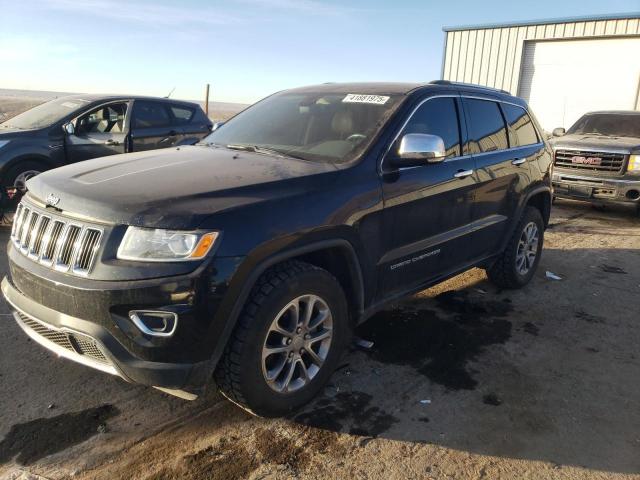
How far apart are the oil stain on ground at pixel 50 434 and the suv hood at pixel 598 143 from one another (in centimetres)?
→ 860

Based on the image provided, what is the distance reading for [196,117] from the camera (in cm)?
925

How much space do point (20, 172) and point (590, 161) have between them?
28.8 ft

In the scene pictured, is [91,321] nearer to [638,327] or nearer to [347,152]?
[347,152]

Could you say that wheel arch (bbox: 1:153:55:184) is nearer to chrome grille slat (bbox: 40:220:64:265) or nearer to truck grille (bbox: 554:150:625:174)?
chrome grille slat (bbox: 40:220:64:265)

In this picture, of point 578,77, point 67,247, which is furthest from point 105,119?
point 578,77

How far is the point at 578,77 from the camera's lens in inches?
653

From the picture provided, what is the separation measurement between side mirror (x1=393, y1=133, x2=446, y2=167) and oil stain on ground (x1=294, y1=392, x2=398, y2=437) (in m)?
1.50

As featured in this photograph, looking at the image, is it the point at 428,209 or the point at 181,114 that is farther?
the point at 181,114

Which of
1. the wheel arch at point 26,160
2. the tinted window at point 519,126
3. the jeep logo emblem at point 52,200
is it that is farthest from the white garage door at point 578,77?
the jeep logo emblem at point 52,200

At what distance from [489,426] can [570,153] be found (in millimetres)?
7514

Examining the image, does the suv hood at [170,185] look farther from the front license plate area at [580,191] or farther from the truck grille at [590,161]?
the truck grille at [590,161]

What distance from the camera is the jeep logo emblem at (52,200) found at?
275cm

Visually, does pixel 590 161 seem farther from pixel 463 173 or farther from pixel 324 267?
pixel 324 267

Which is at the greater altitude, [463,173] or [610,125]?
[610,125]
